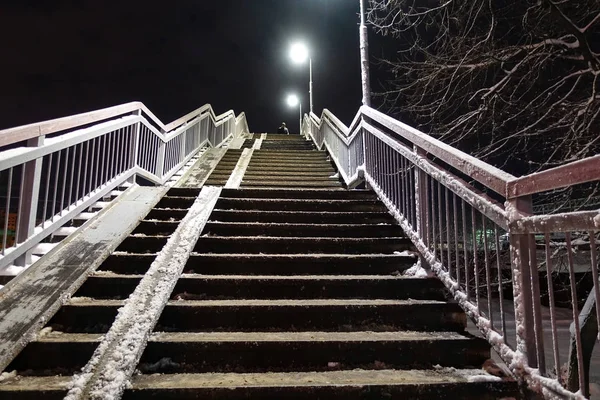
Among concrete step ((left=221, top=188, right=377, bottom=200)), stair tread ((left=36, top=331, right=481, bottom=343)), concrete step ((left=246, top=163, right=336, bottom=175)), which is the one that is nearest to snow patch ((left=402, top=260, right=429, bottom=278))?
stair tread ((left=36, top=331, right=481, bottom=343))


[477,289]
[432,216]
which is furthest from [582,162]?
[432,216]

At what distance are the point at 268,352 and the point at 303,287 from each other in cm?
87

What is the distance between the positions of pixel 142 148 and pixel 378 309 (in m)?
4.68

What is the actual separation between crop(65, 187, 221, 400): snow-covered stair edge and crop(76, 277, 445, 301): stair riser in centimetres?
20

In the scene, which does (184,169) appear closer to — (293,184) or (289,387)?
(293,184)

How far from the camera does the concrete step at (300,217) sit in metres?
4.95

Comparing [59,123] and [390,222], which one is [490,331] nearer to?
[390,222]

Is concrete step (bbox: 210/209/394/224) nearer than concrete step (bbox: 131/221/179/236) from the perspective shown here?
No

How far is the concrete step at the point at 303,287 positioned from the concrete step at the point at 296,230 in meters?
1.06

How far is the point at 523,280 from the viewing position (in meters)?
2.33

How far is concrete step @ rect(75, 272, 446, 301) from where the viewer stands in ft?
11.4

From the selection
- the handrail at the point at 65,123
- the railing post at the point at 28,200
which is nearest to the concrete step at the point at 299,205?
the handrail at the point at 65,123

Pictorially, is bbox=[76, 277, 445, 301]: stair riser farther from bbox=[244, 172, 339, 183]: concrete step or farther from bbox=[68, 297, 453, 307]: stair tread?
bbox=[244, 172, 339, 183]: concrete step

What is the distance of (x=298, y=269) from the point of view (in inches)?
153
